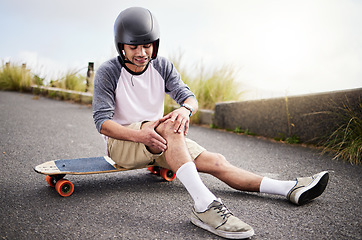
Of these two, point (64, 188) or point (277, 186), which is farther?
point (64, 188)

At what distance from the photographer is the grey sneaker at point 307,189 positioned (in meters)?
2.50

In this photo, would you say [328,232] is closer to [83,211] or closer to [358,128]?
[83,211]

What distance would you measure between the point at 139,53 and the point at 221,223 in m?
1.37

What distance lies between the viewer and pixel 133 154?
2656 mm

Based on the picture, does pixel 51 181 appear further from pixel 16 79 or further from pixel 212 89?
pixel 16 79

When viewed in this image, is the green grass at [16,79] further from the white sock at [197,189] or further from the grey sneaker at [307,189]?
the grey sneaker at [307,189]

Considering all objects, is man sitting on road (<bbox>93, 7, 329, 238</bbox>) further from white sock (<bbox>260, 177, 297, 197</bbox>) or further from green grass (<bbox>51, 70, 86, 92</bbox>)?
green grass (<bbox>51, 70, 86, 92</bbox>)

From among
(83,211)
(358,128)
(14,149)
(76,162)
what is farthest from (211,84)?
(83,211)

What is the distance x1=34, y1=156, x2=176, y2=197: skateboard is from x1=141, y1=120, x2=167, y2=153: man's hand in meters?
0.44

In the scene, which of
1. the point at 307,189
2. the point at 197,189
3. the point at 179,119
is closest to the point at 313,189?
the point at 307,189

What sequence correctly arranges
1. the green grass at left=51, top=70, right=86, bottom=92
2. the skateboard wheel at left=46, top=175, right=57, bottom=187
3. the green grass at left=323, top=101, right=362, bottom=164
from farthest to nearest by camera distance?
the green grass at left=51, top=70, right=86, bottom=92, the green grass at left=323, top=101, right=362, bottom=164, the skateboard wheel at left=46, top=175, right=57, bottom=187

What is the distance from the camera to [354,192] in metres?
2.94

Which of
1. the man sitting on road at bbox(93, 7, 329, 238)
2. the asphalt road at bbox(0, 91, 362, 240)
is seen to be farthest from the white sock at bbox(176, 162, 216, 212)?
the asphalt road at bbox(0, 91, 362, 240)

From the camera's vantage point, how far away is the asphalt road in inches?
84.0
